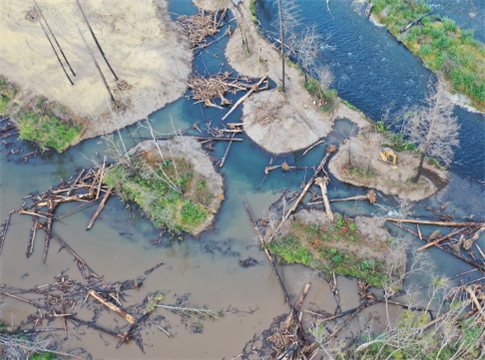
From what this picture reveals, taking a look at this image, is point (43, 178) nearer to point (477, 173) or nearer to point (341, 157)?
point (341, 157)

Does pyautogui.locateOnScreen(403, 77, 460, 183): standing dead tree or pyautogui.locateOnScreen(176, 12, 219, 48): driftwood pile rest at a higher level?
pyautogui.locateOnScreen(403, 77, 460, 183): standing dead tree

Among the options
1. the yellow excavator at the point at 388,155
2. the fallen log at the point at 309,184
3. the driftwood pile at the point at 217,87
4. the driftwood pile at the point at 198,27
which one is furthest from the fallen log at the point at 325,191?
the driftwood pile at the point at 198,27

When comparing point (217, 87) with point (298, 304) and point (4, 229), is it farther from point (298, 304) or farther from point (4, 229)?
point (4, 229)

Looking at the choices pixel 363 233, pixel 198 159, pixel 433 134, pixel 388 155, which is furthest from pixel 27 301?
pixel 433 134

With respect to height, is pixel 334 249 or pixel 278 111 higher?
pixel 278 111

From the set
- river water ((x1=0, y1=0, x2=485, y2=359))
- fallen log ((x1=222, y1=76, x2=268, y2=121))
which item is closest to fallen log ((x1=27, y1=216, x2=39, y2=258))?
river water ((x1=0, y1=0, x2=485, y2=359))

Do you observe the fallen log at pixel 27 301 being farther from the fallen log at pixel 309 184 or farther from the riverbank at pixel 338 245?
the fallen log at pixel 309 184

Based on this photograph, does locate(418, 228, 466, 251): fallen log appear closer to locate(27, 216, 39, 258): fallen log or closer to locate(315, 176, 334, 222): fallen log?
locate(315, 176, 334, 222): fallen log
